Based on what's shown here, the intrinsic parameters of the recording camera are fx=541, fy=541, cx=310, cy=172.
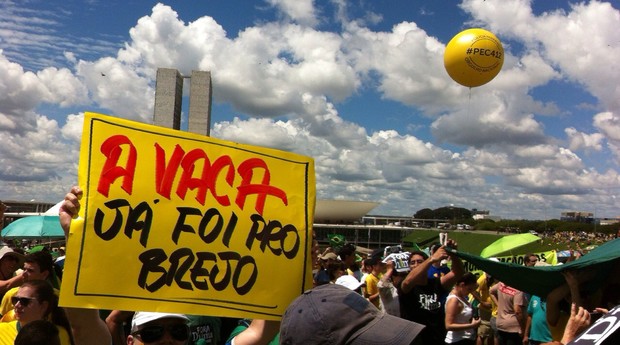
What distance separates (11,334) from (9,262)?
10.9ft

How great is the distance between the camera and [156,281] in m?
2.71

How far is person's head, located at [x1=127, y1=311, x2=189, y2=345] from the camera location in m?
3.04

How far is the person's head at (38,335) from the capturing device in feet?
10.4

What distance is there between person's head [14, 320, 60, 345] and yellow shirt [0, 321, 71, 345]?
522mm

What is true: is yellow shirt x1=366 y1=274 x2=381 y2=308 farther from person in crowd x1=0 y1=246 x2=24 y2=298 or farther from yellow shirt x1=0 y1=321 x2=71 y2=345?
yellow shirt x1=0 y1=321 x2=71 y2=345

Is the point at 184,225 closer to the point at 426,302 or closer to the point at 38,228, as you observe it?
the point at 426,302

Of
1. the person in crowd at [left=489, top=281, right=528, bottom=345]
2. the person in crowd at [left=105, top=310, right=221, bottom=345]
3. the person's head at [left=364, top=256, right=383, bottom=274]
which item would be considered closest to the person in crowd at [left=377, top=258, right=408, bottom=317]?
the person's head at [left=364, top=256, right=383, bottom=274]

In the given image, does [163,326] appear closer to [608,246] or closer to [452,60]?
[608,246]

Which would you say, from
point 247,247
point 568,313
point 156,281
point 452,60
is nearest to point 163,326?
point 156,281

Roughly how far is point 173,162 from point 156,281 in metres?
0.63

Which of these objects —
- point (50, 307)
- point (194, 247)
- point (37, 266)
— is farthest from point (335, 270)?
point (194, 247)

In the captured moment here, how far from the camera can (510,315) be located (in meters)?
8.27

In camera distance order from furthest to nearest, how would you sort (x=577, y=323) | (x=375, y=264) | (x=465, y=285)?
1. (x=375, y=264)
2. (x=465, y=285)
3. (x=577, y=323)

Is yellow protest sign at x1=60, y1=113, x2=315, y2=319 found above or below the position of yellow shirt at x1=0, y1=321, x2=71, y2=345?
above
